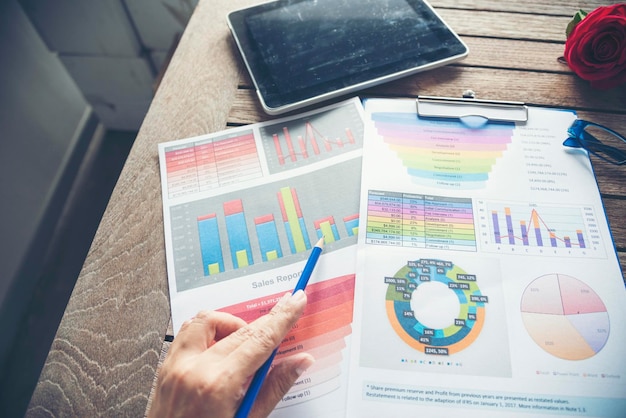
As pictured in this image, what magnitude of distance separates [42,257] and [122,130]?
0.58 meters

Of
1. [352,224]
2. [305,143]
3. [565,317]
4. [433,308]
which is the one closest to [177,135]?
[305,143]

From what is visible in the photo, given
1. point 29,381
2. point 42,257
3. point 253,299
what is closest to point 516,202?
point 253,299

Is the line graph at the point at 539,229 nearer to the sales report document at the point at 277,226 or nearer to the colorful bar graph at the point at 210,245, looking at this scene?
the sales report document at the point at 277,226

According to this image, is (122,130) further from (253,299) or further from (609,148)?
(609,148)

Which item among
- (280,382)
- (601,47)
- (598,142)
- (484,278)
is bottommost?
(280,382)

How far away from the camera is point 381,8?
2.44ft

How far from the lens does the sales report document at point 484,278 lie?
44 cm

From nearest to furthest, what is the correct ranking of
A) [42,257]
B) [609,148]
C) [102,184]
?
1. [609,148]
2. [42,257]
3. [102,184]

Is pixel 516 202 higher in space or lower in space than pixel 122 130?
lower

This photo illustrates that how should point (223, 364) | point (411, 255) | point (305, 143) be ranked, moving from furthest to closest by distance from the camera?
point (305, 143) < point (411, 255) < point (223, 364)

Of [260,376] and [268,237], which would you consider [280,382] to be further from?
[268,237]

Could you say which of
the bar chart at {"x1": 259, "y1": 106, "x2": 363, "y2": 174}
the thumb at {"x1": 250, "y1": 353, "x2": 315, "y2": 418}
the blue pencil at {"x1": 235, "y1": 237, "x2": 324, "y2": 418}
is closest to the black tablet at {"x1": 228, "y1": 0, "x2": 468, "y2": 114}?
the bar chart at {"x1": 259, "y1": 106, "x2": 363, "y2": 174}

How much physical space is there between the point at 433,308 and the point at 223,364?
0.78 ft

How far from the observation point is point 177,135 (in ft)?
2.18
